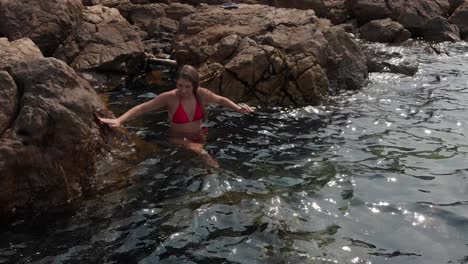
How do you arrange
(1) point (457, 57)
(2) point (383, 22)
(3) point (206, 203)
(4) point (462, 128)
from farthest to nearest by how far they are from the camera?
(2) point (383, 22), (1) point (457, 57), (4) point (462, 128), (3) point (206, 203)

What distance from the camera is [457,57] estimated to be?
58.6 feet

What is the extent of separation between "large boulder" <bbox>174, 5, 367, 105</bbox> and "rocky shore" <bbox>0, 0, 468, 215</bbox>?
0.03 meters

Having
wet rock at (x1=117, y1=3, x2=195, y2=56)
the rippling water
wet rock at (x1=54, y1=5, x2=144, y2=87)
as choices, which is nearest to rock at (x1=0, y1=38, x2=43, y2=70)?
the rippling water

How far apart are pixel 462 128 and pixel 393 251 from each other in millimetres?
5674

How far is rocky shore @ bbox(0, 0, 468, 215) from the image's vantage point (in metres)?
6.57

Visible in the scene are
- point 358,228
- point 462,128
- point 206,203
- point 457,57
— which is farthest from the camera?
point 457,57

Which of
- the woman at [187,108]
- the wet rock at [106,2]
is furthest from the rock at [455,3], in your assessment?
the woman at [187,108]

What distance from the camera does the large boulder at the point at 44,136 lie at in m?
6.39

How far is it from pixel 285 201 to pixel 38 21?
9.68 meters

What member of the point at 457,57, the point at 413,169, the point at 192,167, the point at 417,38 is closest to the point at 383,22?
the point at 417,38

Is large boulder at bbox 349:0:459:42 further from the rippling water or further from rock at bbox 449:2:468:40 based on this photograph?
the rippling water

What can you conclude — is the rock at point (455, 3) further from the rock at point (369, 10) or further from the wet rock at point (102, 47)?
the wet rock at point (102, 47)

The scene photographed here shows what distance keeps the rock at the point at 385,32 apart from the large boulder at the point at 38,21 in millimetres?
11234

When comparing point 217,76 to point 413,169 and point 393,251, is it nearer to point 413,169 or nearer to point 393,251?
point 413,169
